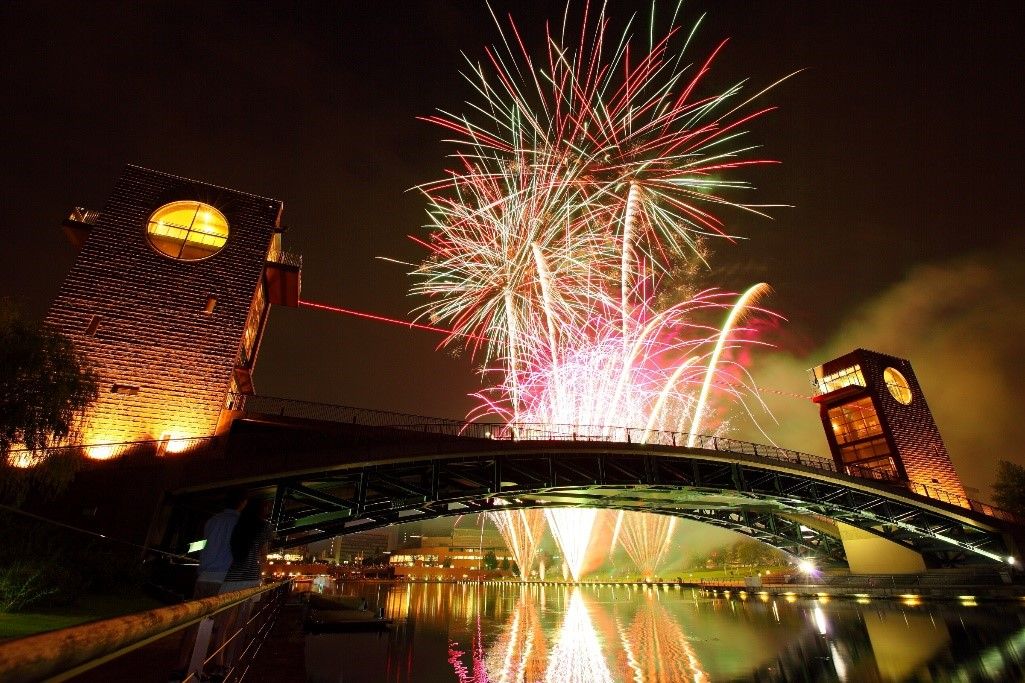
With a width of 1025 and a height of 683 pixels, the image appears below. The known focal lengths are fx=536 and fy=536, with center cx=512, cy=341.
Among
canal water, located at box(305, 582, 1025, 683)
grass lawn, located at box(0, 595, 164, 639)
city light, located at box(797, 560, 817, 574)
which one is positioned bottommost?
canal water, located at box(305, 582, 1025, 683)

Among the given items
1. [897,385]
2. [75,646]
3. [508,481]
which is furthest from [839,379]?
[75,646]

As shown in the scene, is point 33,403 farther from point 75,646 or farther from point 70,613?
point 75,646

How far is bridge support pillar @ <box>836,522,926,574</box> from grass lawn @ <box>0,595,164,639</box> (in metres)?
48.5

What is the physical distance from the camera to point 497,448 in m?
26.2

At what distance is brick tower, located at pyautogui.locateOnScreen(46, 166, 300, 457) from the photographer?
23172 mm

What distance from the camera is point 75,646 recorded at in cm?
172

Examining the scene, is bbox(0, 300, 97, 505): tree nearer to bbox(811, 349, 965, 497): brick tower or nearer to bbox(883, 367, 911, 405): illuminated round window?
bbox(811, 349, 965, 497): brick tower

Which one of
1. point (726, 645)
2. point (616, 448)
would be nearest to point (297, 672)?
point (726, 645)

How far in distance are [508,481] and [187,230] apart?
21.6 m

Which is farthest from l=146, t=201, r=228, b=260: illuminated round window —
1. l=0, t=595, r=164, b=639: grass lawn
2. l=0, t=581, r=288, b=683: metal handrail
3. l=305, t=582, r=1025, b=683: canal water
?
l=0, t=581, r=288, b=683: metal handrail

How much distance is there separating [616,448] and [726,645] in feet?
36.3

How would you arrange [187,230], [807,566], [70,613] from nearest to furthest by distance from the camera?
[70,613] < [187,230] < [807,566]

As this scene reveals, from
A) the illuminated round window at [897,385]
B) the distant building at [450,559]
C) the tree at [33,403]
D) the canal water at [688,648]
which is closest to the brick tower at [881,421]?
the illuminated round window at [897,385]

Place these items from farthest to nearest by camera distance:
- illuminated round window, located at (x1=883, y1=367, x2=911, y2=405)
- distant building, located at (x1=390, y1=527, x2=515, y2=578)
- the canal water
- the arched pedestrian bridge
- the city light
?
distant building, located at (x1=390, y1=527, x2=515, y2=578), illuminated round window, located at (x1=883, y1=367, x2=911, y2=405), the city light, the arched pedestrian bridge, the canal water
